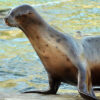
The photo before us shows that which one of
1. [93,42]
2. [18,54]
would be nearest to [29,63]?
[18,54]

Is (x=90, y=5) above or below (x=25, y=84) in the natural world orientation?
below

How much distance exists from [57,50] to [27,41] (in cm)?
443

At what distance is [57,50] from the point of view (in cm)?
357

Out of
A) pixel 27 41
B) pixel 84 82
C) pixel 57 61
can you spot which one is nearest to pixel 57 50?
pixel 57 61

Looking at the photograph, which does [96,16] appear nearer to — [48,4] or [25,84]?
[48,4]

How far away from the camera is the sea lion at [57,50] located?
3508mm

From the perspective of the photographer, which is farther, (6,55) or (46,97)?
(6,55)

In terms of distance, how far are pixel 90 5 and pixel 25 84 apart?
7.62 meters

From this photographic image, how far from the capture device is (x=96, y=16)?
34.8ft

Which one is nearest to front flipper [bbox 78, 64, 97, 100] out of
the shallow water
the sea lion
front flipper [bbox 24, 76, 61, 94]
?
the sea lion

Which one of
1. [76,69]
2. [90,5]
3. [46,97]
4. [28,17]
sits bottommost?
[90,5]

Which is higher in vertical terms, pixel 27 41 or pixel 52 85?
pixel 52 85

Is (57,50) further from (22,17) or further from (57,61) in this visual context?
(22,17)

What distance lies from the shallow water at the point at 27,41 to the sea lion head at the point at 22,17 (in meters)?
0.27
